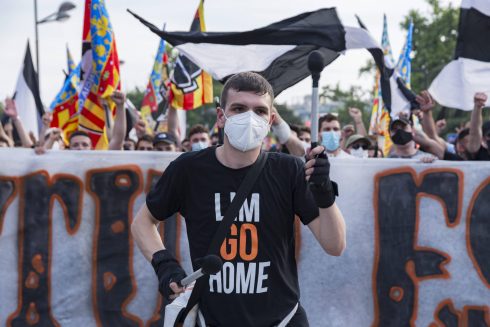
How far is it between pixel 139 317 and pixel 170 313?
273cm

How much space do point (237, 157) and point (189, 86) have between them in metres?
5.70

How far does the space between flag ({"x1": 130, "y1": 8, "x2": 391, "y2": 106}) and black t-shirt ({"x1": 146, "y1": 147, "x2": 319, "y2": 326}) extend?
Result: 3883mm

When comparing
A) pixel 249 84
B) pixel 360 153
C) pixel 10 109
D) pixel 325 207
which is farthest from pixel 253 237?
pixel 10 109

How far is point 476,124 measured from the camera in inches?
261

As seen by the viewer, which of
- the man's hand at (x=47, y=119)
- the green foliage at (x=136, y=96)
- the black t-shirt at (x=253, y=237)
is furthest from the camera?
the green foliage at (x=136, y=96)

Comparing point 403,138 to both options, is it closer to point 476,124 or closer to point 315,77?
point 476,124

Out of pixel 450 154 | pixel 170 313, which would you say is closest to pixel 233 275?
pixel 170 313

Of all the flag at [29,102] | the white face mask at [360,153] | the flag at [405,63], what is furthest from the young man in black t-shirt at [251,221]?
the flag at [405,63]

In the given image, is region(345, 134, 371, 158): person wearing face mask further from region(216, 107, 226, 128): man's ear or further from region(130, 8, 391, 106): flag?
region(216, 107, 226, 128): man's ear

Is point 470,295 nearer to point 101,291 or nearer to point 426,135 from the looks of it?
point 426,135

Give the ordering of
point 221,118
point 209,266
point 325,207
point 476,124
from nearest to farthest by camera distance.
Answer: point 209,266 < point 325,207 < point 221,118 < point 476,124

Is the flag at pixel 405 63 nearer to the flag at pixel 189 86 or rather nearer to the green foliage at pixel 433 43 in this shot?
the flag at pixel 189 86

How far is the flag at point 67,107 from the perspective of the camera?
28.8 feet

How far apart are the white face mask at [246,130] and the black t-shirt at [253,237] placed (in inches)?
4.7
